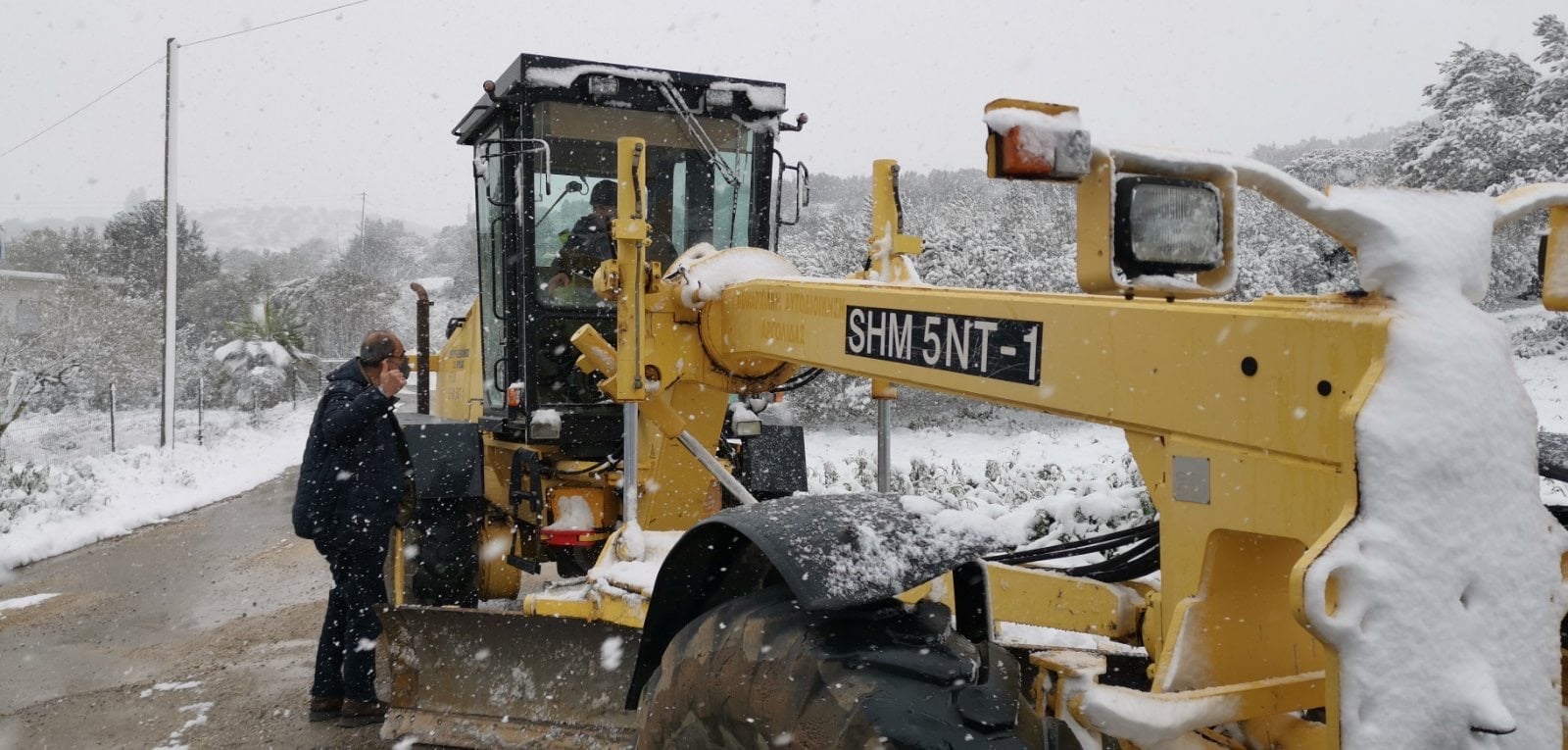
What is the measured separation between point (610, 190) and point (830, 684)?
13.1ft

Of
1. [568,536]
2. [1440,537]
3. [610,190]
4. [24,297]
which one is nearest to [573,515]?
[568,536]

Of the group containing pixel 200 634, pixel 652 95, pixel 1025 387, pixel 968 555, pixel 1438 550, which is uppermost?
pixel 652 95

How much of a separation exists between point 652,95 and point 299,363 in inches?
1122

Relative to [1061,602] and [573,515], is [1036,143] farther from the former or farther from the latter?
[573,515]

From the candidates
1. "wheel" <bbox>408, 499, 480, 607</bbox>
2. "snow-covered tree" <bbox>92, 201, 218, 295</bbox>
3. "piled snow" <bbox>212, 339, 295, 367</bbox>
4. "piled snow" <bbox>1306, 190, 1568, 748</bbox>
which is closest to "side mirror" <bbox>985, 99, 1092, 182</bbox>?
"piled snow" <bbox>1306, 190, 1568, 748</bbox>

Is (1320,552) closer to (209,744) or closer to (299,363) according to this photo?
(209,744)

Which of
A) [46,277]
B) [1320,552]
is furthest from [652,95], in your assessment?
[46,277]

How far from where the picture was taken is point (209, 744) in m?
4.57

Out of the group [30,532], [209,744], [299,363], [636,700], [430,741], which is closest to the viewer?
[636,700]

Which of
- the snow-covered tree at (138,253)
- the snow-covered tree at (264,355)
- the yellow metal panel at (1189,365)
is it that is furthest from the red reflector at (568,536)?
the snow-covered tree at (138,253)

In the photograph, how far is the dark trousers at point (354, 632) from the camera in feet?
16.2

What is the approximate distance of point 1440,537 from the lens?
5.35 ft

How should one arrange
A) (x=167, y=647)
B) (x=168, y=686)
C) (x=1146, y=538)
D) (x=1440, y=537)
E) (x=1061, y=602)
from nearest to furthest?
(x=1440, y=537), (x=1061, y=602), (x=1146, y=538), (x=168, y=686), (x=167, y=647)

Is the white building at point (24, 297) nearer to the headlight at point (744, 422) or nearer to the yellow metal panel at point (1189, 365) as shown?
the headlight at point (744, 422)
